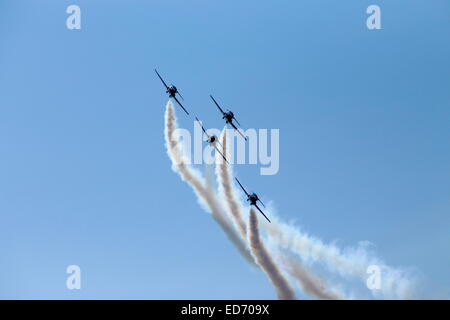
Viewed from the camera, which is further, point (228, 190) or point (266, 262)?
point (228, 190)

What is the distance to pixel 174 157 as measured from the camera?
112m

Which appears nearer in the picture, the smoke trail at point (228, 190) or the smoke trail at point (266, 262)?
the smoke trail at point (266, 262)

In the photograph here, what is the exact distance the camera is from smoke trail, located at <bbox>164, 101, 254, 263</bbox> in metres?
108

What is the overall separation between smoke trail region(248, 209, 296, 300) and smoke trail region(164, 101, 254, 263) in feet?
3.11

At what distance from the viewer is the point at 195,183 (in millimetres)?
111500

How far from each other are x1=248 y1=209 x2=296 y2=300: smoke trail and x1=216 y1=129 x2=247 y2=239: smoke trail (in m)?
0.93

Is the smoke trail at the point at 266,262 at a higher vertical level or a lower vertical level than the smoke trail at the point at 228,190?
lower

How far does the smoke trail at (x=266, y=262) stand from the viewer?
4087 inches

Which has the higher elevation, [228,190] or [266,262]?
[228,190]

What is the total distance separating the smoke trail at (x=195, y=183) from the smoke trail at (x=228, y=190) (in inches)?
36.9

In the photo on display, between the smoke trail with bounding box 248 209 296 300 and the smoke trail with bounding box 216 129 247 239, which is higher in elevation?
the smoke trail with bounding box 216 129 247 239

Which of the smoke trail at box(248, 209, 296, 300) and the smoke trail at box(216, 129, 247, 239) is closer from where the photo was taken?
the smoke trail at box(248, 209, 296, 300)

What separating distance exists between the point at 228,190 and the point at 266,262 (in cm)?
883

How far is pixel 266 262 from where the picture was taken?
349 feet
